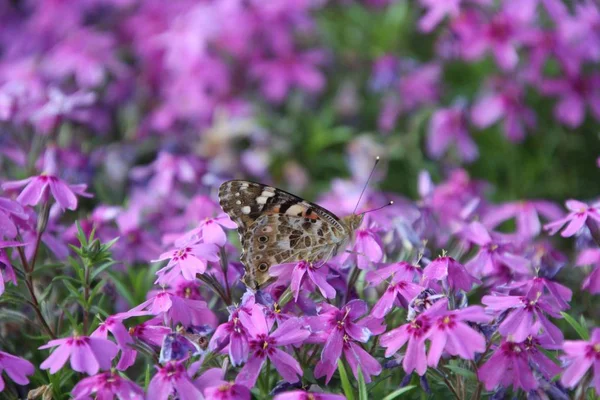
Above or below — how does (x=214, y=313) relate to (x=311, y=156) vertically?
above

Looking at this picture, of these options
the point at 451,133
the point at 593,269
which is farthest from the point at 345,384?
the point at 451,133

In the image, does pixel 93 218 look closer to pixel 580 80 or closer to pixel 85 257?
pixel 85 257

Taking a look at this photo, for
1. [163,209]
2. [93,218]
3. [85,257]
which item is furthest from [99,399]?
[163,209]

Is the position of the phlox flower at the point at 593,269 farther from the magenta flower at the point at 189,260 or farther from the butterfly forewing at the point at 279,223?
the magenta flower at the point at 189,260

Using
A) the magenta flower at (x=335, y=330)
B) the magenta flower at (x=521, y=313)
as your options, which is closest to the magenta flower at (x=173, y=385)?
the magenta flower at (x=335, y=330)

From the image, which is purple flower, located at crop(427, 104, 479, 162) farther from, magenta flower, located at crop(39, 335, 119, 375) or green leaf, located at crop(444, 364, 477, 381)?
magenta flower, located at crop(39, 335, 119, 375)

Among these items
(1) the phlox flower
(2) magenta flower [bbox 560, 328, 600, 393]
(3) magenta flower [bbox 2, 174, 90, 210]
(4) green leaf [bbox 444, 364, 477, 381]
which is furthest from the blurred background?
(2) magenta flower [bbox 560, 328, 600, 393]
